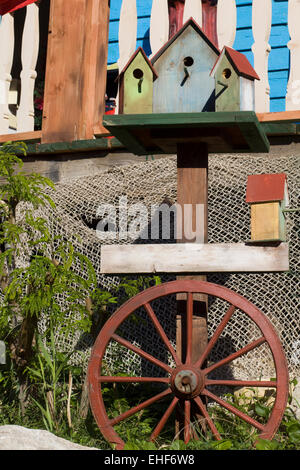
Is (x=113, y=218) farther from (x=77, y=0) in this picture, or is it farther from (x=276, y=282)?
(x=77, y=0)

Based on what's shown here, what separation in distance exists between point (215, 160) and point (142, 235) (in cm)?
74

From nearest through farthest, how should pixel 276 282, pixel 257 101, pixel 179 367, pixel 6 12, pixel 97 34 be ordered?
pixel 179 367 < pixel 276 282 < pixel 257 101 < pixel 97 34 < pixel 6 12

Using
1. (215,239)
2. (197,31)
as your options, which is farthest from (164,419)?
(197,31)

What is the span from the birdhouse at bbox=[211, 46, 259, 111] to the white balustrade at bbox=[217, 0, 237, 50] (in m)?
1.82

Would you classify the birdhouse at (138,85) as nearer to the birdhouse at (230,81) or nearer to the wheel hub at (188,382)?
the birdhouse at (230,81)

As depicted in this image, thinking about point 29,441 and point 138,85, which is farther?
point 138,85

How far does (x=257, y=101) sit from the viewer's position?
5.66m

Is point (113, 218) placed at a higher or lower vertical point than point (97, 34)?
lower

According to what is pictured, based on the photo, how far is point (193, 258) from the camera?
13.7 ft

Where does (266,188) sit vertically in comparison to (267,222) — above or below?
above

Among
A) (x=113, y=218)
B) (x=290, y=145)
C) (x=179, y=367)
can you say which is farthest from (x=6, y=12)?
(x=179, y=367)

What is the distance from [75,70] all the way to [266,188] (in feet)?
8.39

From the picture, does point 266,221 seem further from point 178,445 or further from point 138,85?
point 178,445

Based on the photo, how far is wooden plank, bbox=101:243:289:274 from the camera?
4023 mm
